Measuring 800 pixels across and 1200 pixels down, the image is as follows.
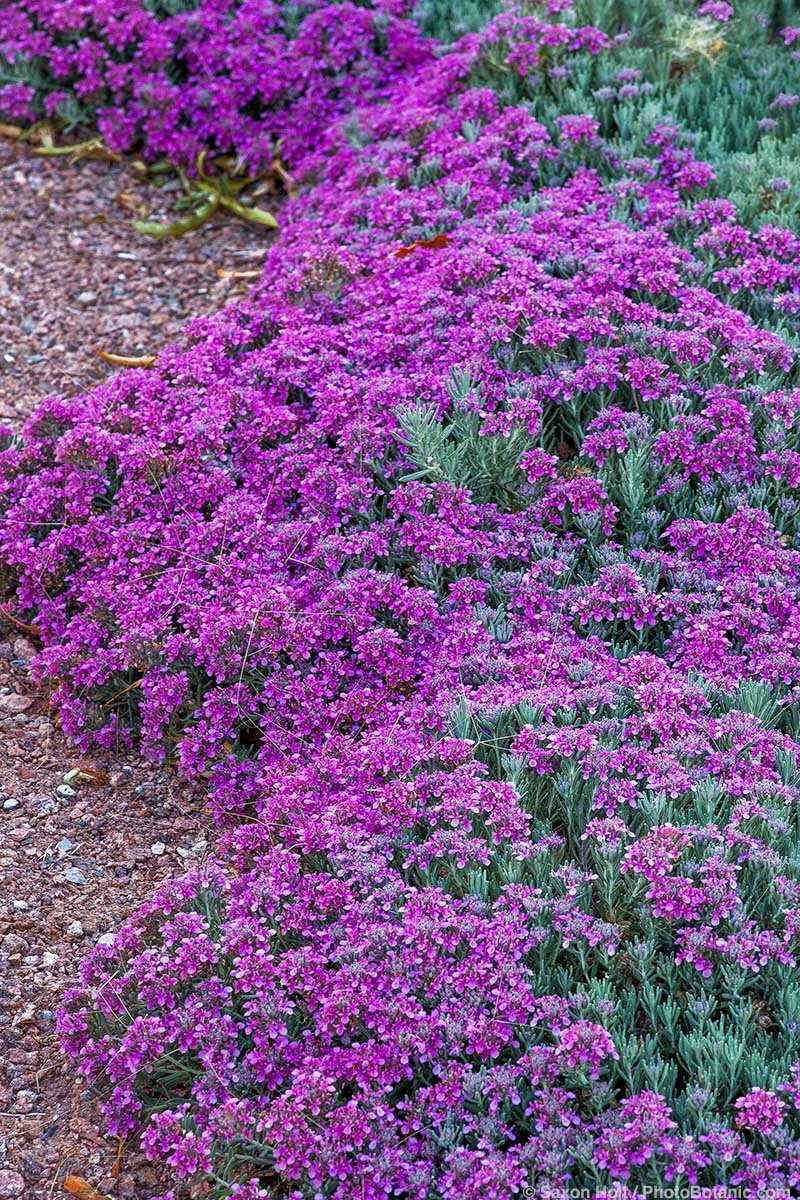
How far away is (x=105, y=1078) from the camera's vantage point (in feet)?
10.3

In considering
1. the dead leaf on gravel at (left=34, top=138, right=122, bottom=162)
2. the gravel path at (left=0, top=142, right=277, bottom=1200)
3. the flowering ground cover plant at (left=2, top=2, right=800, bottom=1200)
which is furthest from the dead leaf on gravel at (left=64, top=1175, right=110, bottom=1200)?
the dead leaf on gravel at (left=34, top=138, right=122, bottom=162)

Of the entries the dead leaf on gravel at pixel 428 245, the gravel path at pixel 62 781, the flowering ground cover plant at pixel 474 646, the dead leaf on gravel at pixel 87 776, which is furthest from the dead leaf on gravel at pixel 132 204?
the dead leaf on gravel at pixel 87 776

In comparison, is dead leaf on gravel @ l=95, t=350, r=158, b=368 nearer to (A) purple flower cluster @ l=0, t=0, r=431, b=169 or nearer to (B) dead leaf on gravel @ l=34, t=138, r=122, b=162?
(A) purple flower cluster @ l=0, t=0, r=431, b=169

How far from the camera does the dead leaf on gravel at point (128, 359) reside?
18.2 ft

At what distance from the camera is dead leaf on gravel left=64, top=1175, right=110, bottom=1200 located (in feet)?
9.49

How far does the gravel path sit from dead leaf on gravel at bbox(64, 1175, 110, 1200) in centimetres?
3

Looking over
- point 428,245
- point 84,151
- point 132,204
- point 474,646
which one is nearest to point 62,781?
point 474,646

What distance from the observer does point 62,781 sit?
4.03m

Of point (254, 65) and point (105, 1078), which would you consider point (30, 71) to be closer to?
point (254, 65)

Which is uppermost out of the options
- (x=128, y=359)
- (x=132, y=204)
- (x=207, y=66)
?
(x=207, y=66)

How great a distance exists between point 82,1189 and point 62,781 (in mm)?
1396

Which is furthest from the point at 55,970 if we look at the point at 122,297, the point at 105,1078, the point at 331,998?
the point at 122,297

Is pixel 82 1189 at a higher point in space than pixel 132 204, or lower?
lower

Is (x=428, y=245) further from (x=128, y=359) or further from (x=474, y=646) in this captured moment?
(x=474, y=646)
